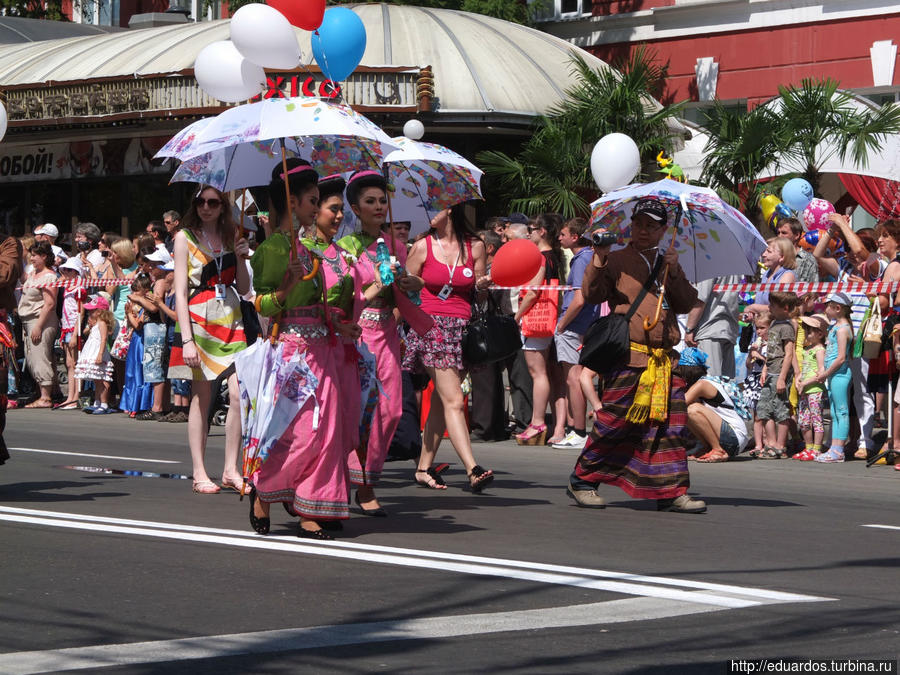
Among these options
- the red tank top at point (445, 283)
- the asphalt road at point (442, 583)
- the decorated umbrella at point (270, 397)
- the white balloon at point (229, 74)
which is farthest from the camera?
the red tank top at point (445, 283)

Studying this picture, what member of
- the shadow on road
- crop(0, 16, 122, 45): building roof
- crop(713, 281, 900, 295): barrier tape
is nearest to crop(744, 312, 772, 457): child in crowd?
crop(713, 281, 900, 295): barrier tape

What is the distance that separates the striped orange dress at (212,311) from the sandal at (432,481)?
5.58 ft

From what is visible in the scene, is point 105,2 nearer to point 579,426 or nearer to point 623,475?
point 579,426

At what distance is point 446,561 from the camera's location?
24.4 ft

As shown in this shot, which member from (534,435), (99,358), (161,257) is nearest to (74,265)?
(99,358)

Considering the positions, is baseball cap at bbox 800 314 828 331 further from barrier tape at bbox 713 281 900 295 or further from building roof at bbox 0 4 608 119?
building roof at bbox 0 4 608 119

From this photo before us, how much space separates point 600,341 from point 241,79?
2.67 meters

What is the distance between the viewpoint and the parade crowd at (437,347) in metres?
8.28

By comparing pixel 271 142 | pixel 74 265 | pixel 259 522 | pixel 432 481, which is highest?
pixel 271 142

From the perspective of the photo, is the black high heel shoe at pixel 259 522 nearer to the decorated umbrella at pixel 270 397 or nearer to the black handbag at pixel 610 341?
the decorated umbrella at pixel 270 397

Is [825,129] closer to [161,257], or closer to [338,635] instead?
[161,257]

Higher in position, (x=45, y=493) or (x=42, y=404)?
(x=42, y=404)

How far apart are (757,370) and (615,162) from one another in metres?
2.92

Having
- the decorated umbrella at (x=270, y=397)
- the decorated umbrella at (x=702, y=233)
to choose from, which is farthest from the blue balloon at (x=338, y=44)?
the decorated umbrella at (x=270, y=397)
